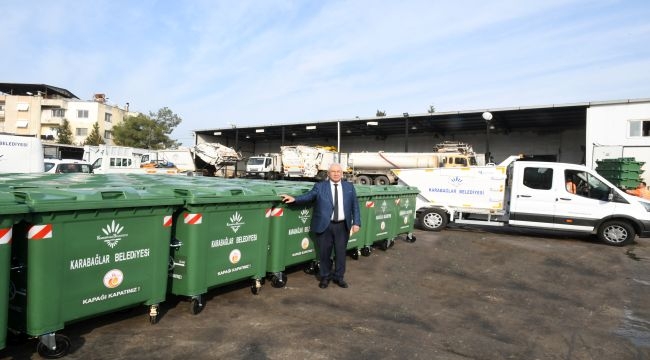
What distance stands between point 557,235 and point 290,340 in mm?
10195

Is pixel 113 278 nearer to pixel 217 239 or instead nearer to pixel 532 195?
pixel 217 239

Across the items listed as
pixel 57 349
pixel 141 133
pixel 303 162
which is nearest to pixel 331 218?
pixel 57 349

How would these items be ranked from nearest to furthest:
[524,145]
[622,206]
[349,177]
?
1. [622,206]
2. [349,177]
3. [524,145]

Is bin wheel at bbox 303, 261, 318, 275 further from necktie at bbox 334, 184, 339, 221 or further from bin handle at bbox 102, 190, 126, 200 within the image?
bin handle at bbox 102, 190, 126, 200

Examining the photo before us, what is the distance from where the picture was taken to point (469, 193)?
11281 mm

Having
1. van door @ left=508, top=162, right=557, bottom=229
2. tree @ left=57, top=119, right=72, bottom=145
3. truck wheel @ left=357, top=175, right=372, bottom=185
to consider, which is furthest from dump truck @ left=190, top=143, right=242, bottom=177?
van door @ left=508, top=162, right=557, bottom=229

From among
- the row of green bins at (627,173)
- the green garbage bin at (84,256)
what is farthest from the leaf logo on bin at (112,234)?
the row of green bins at (627,173)

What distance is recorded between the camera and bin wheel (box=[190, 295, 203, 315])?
450cm

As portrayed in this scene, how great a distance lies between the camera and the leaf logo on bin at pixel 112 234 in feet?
12.2

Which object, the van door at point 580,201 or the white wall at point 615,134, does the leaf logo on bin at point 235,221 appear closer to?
the van door at point 580,201

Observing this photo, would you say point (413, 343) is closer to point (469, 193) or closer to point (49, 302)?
point (49, 302)

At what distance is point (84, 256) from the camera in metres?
3.58

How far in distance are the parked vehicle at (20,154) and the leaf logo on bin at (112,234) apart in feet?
37.8

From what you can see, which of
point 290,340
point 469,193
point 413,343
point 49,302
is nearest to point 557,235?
point 469,193
